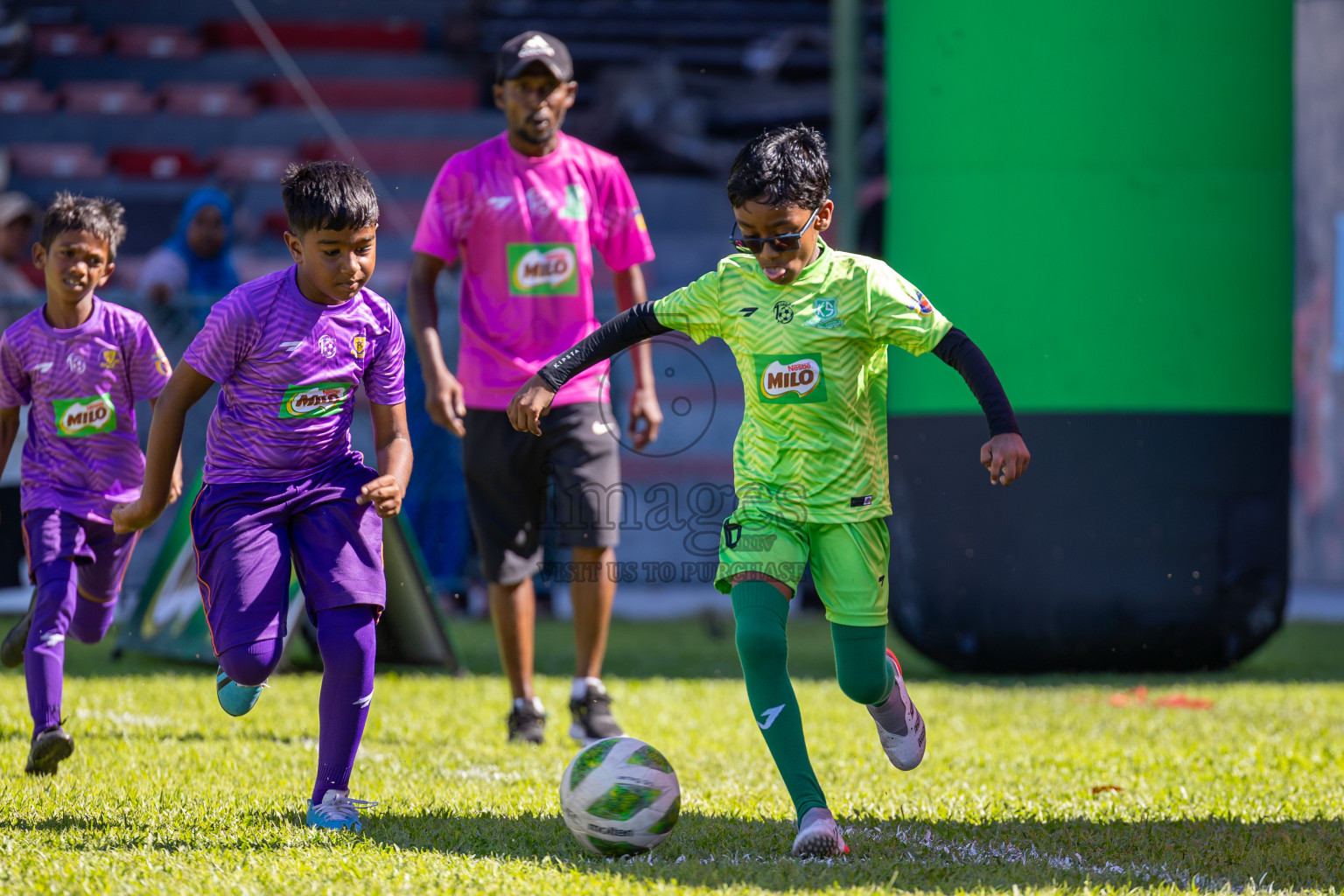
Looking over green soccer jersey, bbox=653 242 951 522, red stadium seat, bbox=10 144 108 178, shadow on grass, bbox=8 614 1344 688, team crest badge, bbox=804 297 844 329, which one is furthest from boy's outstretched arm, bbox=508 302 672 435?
red stadium seat, bbox=10 144 108 178

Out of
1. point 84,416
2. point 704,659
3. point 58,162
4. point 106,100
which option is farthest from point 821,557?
point 106,100

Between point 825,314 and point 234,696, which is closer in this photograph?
point 825,314

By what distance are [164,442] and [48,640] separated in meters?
1.14

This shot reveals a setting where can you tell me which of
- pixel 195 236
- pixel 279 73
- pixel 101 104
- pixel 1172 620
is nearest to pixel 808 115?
pixel 279 73

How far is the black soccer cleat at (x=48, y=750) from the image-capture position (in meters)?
4.27

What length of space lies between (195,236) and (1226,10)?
5.97 metres

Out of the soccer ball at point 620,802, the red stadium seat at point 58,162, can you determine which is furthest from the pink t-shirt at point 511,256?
the red stadium seat at point 58,162

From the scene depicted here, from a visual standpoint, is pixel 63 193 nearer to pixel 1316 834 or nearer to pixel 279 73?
pixel 1316 834

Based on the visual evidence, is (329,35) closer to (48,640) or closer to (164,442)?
(48,640)

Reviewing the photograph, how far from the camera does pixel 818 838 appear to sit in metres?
3.41

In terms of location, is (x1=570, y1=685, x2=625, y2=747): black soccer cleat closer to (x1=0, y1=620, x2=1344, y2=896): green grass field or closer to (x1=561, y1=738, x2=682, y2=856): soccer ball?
(x1=0, y1=620, x2=1344, y2=896): green grass field

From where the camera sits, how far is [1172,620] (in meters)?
7.18

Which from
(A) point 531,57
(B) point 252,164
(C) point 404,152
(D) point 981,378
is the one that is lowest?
(D) point 981,378

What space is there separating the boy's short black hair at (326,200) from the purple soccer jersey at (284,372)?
21cm
